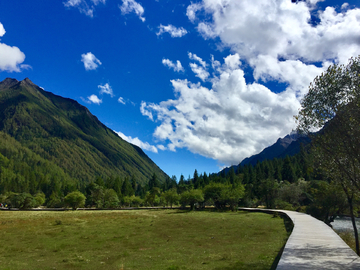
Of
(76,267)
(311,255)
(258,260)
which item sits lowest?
(76,267)

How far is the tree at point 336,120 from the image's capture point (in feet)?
48.4

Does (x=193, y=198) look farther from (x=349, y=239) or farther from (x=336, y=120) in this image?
(x=336, y=120)

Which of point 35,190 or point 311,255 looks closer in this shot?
point 311,255

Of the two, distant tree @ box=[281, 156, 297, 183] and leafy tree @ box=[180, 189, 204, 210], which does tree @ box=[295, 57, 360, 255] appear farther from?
distant tree @ box=[281, 156, 297, 183]

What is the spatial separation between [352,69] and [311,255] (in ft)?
42.2

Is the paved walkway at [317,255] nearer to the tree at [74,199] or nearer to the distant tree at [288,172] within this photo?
the tree at [74,199]

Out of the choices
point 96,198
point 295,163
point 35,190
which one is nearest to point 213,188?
point 96,198

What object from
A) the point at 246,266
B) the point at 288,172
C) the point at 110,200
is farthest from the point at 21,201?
the point at 288,172

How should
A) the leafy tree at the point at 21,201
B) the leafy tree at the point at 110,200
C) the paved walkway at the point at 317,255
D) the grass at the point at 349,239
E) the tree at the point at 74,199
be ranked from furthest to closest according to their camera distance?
the leafy tree at the point at 110,200 < the leafy tree at the point at 21,201 < the tree at the point at 74,199 < the grass at the point at 349,239 < the paved walkway at the point at 317,255

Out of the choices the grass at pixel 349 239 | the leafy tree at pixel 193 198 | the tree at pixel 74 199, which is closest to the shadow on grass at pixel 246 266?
the grass at pixel 349 239

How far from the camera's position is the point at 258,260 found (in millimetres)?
15930

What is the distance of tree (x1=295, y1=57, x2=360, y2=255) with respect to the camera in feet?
48.4

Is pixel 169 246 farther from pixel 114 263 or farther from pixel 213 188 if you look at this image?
pixel 213 188

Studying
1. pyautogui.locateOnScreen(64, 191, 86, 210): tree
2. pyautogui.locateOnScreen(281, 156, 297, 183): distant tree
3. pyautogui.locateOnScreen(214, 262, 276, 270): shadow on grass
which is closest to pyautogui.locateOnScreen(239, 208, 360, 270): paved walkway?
pyautogui.locateOnScreen(214, 262, 276, 270): shadow on grass
